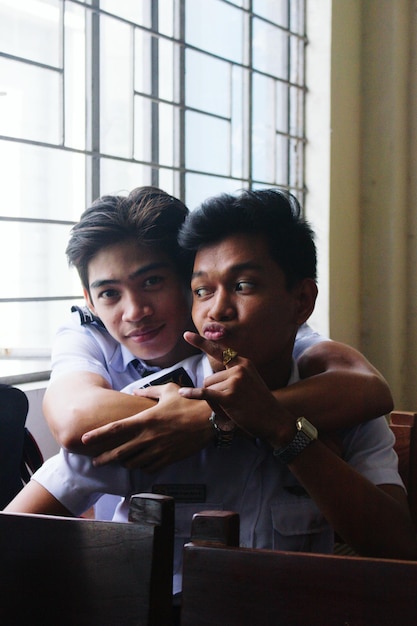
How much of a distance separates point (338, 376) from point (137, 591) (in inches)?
23.3

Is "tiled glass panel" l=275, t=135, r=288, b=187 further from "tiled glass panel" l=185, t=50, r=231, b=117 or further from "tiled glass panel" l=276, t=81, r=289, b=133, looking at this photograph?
"tiled glass panel" l=185, t=50, r=231, b=117

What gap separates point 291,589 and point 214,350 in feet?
1.53

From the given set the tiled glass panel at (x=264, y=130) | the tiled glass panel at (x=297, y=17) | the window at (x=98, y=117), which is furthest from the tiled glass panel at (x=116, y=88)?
the tiled glass panel at (x=297, y=17)

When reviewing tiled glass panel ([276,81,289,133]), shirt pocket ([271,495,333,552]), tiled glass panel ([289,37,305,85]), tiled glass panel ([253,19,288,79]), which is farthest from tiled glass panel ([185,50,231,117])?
shirt pocket ([271,495,333,552])

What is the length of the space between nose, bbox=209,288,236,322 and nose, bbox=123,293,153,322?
0.19m

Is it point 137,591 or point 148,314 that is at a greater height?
point 148,314

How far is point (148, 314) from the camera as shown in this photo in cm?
139

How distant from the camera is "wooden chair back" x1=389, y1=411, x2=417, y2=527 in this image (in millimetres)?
1639

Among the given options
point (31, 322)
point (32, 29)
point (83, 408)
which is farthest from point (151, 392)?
point (32, 29)

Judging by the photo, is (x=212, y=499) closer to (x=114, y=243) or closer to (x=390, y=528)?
(x=390, y=528)

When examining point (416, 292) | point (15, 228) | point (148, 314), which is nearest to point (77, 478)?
point (148, 314)

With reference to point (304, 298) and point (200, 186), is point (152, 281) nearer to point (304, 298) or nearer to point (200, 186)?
point (304, 298)

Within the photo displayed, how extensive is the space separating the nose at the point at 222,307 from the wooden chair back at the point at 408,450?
61 centimetres

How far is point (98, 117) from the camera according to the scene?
2.62m
